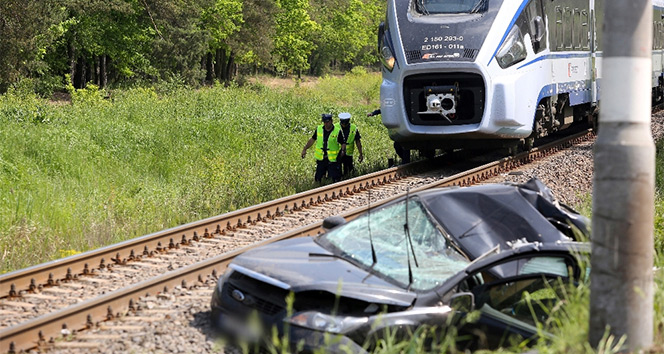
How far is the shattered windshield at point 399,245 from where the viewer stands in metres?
6.62

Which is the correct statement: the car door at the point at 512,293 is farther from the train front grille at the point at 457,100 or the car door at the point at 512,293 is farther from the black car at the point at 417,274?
the train front grille at the point at 457,100

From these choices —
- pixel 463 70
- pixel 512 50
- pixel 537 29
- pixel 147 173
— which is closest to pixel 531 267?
pixel 463 70

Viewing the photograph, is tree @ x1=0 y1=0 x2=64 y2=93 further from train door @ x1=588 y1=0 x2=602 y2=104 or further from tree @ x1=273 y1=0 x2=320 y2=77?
tree @ x1=273 y1=0 x2=320 y2=77

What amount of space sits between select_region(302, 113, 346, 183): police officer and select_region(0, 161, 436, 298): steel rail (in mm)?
637

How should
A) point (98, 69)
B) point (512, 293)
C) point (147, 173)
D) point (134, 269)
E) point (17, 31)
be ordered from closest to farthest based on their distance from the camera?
point (512, 293) < point (134, 269) < point (147, 173) < point (17, 31) < point (98, 69)

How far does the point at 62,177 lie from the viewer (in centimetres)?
1606

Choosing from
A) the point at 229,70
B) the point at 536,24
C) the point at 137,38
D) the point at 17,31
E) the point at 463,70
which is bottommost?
the point at 229,70

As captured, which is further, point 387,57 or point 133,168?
point 133,168

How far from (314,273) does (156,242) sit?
4332 millimetres

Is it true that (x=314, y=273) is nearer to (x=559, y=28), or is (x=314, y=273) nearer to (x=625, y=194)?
(x=625, y=194)

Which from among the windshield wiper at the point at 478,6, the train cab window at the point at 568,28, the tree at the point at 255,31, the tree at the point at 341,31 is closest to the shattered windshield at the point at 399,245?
the windshield wiper at the point at 478,6

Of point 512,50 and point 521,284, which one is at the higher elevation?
point 512,50

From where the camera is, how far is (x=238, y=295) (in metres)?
6.75

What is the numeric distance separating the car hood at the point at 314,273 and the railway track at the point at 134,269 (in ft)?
4.52
